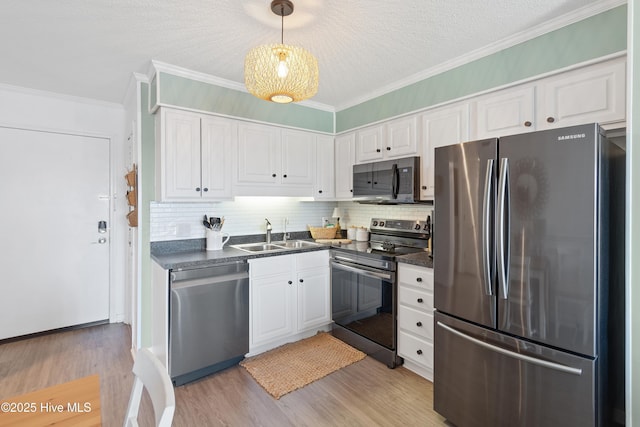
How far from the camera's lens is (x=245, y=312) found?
2674mm

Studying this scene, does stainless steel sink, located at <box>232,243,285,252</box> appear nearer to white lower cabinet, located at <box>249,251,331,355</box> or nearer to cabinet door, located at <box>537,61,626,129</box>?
white lower cabinet, located at <box>249,251,331,355</box>

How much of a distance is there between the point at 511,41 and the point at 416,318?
2.07 meters

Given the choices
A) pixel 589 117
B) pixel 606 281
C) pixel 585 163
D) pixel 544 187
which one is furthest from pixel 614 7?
pixel 606 281

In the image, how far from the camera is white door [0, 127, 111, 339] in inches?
124

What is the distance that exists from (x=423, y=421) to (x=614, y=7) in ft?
8.63

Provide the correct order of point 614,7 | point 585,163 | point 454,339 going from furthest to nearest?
1. point 454,339
2. point 614,7
3. point 585,163

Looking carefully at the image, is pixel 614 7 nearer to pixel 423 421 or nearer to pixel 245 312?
pixel 423 421

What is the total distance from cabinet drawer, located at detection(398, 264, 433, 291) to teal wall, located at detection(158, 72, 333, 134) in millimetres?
1861

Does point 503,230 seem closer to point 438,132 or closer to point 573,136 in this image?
point 573,136

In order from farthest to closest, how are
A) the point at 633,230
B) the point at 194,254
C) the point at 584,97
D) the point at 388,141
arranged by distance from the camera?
1. the point at 388,141
2. the point at 194,254
3. the point at 584,97
4. the point at 633,230

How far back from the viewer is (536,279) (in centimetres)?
155

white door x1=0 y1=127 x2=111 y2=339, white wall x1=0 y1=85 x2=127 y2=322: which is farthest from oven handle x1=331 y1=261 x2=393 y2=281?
white door x1=0 y1=127 x2=111 y2=339

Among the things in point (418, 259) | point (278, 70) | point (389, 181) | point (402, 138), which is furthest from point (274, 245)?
point (278, 70)

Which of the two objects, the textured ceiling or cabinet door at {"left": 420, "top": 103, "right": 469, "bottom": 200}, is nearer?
the textured ceiling
